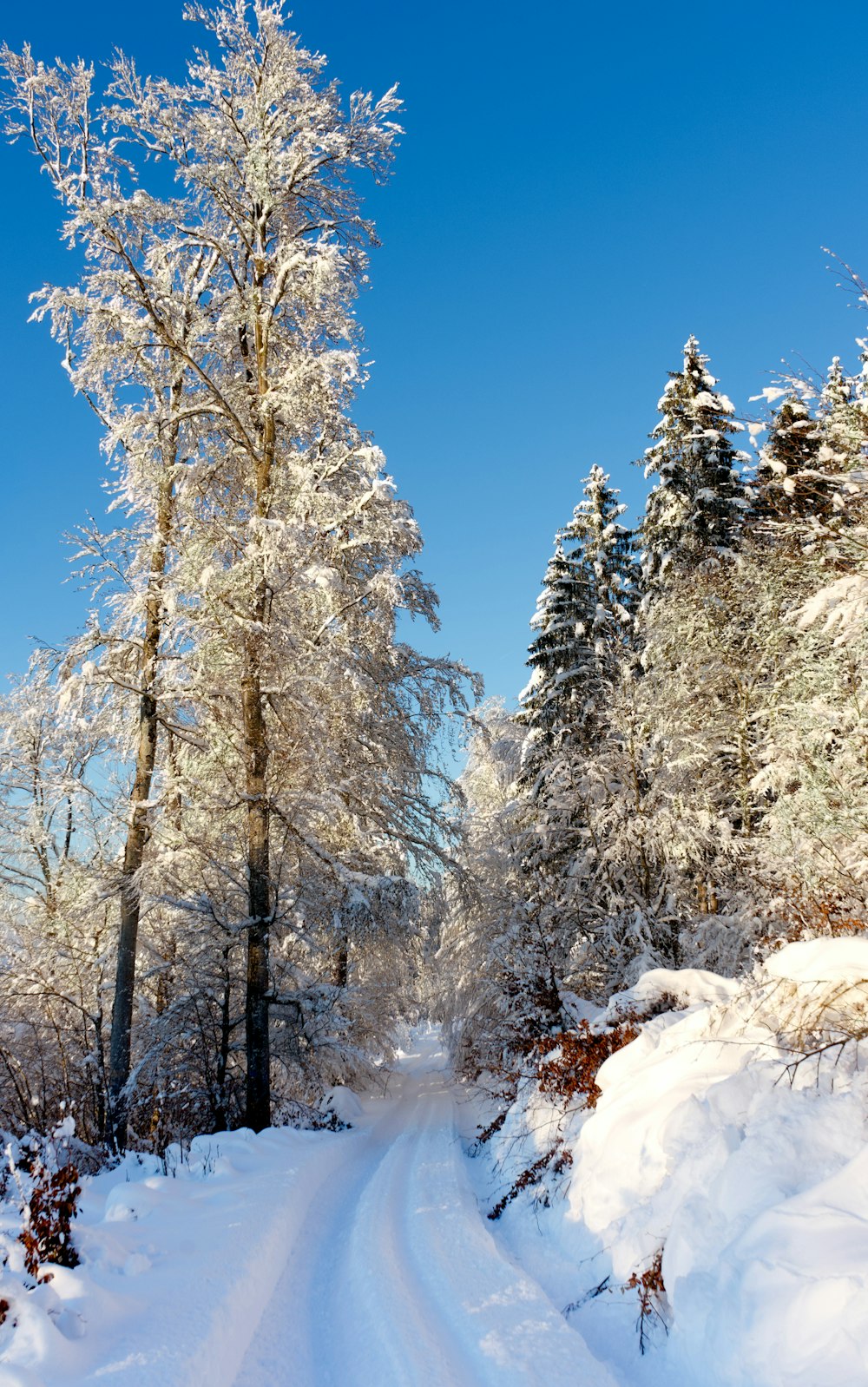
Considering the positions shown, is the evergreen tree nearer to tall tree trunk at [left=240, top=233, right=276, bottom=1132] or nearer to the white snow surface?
tall tree trunk at [left=240, top=233, right=276, bottom=1132]

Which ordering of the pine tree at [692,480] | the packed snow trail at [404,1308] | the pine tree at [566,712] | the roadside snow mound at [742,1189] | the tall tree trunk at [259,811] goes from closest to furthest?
the roadside snow mound at [742,1189]
the packed snow trail at [404,1308]
the tall tree trunk at [259,811]
the pine tree at [566,712]
the pine tree at [692,480]

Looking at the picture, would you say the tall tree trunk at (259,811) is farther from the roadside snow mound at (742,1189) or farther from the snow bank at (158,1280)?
the roadside snow mound at (742,1189)

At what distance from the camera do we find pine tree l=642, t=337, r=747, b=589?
18.0 metres

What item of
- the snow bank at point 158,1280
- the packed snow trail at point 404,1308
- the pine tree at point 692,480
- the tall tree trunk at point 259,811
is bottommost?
the packed snow trail at point 404,1308

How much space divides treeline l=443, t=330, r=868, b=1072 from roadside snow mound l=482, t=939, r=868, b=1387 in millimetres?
2129

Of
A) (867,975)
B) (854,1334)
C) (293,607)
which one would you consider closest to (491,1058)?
(293,607)

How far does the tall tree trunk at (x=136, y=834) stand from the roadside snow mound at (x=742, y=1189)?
658cm

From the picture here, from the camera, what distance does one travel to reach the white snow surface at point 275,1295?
11.0ft

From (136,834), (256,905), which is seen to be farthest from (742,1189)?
(136,834)

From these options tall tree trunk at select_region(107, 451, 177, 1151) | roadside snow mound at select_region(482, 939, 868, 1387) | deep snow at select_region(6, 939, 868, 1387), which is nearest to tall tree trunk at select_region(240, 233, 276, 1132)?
tall tree trunk at select_region(107, 451, 177, 1151)

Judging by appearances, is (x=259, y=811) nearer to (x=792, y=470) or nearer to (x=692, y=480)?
(x=792, y=470)

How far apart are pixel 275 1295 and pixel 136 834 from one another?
798 centimetres

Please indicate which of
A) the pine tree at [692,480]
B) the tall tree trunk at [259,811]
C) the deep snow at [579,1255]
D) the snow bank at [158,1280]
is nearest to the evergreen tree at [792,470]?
the pine tree at [692,480]

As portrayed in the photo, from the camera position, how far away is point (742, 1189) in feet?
12.1
